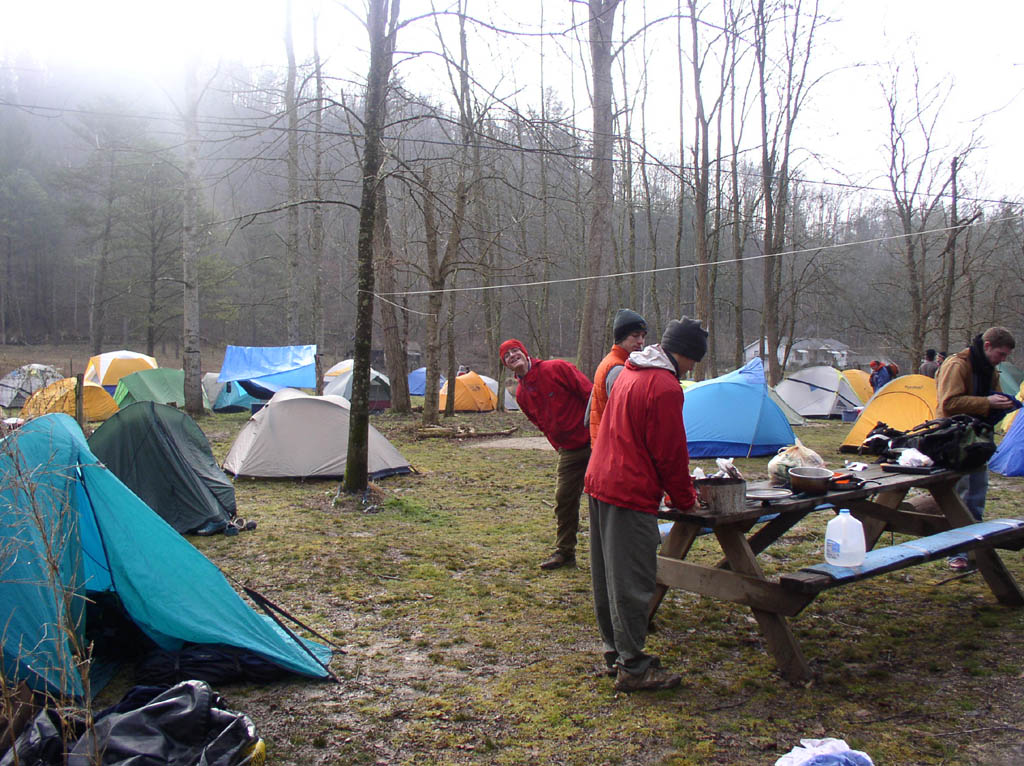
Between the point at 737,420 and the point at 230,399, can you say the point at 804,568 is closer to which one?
the point at 737,420

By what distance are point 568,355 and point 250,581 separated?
135 ft

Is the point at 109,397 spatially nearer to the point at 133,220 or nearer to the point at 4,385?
the point at 4,385

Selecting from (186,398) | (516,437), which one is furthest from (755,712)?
(186,398)

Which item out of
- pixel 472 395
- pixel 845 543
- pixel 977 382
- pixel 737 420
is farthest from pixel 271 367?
pixel 845 543

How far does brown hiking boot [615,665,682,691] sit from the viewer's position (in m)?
3.42

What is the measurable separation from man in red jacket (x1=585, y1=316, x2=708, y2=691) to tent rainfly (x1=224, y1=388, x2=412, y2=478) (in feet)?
21.5

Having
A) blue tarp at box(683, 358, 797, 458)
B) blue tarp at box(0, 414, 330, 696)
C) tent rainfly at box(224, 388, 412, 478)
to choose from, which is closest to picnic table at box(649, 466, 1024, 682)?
blue tarp at box(0, 414, 330, 696)

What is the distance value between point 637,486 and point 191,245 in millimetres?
14960

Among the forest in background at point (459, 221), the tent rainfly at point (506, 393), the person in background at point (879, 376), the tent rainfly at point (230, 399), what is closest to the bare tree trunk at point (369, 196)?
the forest in background at point (459, 221)

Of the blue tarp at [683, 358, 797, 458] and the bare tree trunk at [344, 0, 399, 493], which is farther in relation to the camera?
the blue tarp at [683, 358, 797, 458]

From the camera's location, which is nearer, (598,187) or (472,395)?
(598,187)

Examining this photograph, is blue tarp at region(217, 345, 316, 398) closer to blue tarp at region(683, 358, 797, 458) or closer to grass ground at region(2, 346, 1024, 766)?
blue tarp at region(683, 358, 797, 458)

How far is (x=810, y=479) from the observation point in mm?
3930

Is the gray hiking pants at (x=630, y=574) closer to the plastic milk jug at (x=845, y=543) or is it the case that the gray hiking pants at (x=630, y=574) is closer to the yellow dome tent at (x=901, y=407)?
the plastic milk jug at (x=845, y=543)
